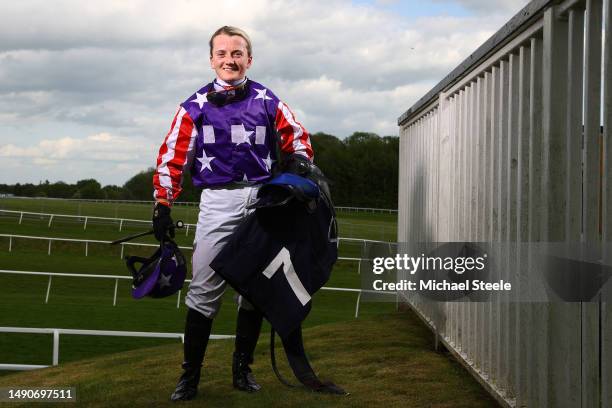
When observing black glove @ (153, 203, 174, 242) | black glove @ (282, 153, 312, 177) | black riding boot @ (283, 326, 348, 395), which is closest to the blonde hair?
black glove @ (282, 153, 312, 177)

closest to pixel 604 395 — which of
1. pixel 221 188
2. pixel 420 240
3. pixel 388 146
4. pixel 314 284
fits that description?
pixel 314 284

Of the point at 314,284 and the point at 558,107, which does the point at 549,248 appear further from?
the point at 314,284

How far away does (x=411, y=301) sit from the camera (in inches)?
266

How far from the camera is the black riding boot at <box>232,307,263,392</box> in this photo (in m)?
3.90

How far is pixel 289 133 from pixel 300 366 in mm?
1165

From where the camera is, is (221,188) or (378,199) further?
(378,199)

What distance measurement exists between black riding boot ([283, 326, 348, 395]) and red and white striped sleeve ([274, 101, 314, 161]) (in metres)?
0.90

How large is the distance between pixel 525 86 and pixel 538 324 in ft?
3.22

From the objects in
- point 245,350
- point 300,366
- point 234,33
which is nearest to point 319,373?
point 300,366

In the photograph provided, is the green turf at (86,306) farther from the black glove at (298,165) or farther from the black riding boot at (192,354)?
the black glove at (298,165)

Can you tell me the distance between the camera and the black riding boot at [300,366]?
151 inches

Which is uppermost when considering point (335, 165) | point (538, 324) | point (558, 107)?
point (335, 165)

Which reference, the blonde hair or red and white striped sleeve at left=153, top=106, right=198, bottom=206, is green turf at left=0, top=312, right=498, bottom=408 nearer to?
red and white striped sleeve at left=153, top=106, right=198, bottom=206

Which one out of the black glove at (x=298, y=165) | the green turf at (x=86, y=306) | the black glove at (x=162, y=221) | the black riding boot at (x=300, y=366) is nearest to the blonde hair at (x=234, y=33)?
the black glove at (x=298, y=165)
